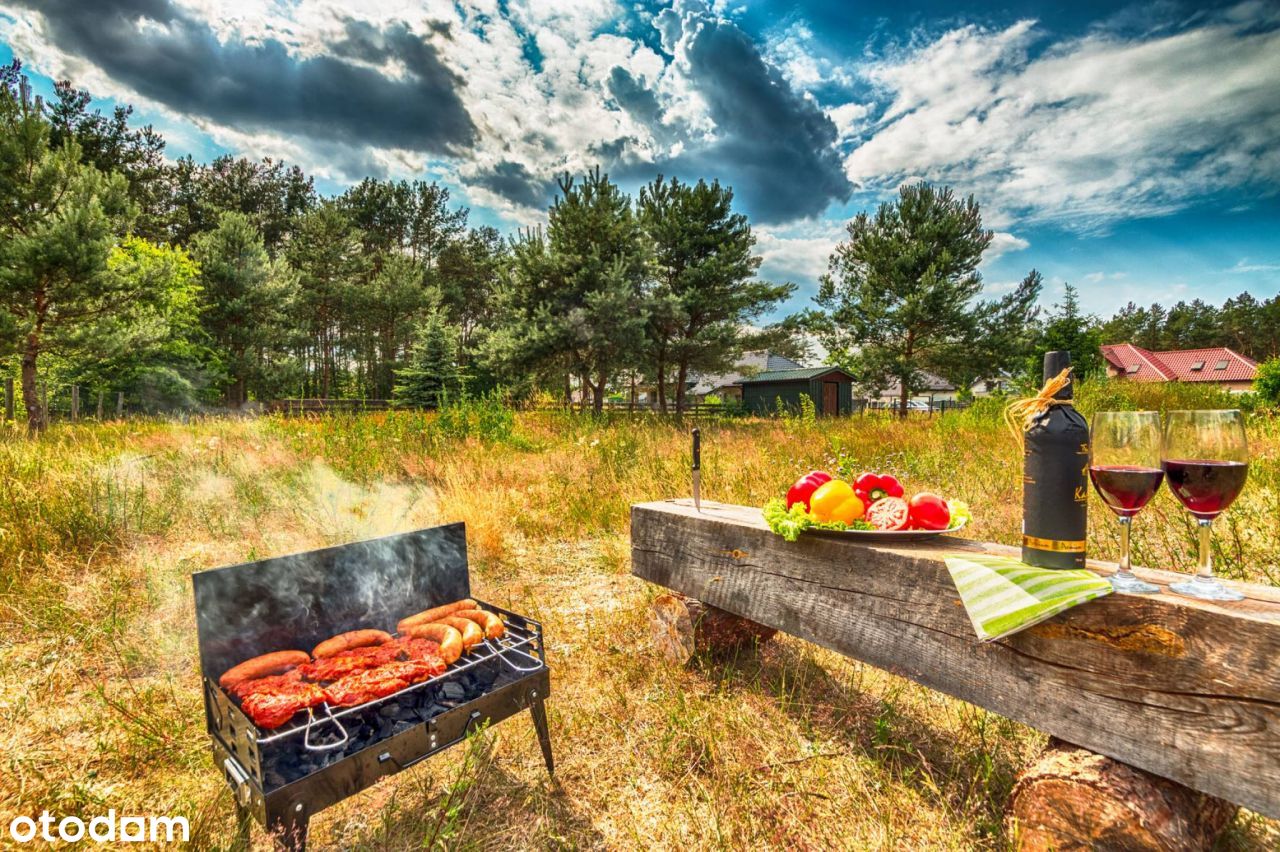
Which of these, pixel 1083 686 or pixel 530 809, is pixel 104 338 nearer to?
pixel 530 809

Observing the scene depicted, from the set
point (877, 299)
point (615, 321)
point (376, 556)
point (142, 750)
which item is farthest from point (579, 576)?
point (877, 299)

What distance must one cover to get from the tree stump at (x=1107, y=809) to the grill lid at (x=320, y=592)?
214 cm

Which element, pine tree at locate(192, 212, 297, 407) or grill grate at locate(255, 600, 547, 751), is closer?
grill grate at locate(255, 600, 547, 751)

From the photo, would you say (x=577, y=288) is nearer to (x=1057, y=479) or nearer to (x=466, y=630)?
(x=466, y=630)

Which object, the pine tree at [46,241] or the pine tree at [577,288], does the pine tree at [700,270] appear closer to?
the pine tree at [577,288]

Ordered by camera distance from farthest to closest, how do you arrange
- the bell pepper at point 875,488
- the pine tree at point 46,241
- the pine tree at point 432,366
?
the pine tree at point 432,366
the pine tree at point 46,241
the bell pepper at point 875,488

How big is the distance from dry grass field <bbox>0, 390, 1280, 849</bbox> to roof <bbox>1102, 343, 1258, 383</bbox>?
169 feet

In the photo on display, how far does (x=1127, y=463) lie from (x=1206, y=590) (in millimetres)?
324

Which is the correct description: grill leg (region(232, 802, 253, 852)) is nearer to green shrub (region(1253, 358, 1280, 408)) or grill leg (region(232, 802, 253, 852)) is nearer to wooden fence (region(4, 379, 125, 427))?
wooden fence (region(4, 379, 125, 427))

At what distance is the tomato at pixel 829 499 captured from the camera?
1.89 meters

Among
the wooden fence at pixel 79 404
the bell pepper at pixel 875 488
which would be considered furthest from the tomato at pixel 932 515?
the wooden fence at pixel 79 404

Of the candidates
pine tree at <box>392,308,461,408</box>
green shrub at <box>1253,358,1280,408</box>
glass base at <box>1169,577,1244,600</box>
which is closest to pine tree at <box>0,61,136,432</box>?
pine tree at <box>392,308,461,408</box>

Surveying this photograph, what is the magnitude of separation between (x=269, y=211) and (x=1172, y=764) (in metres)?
37.5

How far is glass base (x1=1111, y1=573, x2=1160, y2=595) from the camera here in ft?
4.13
